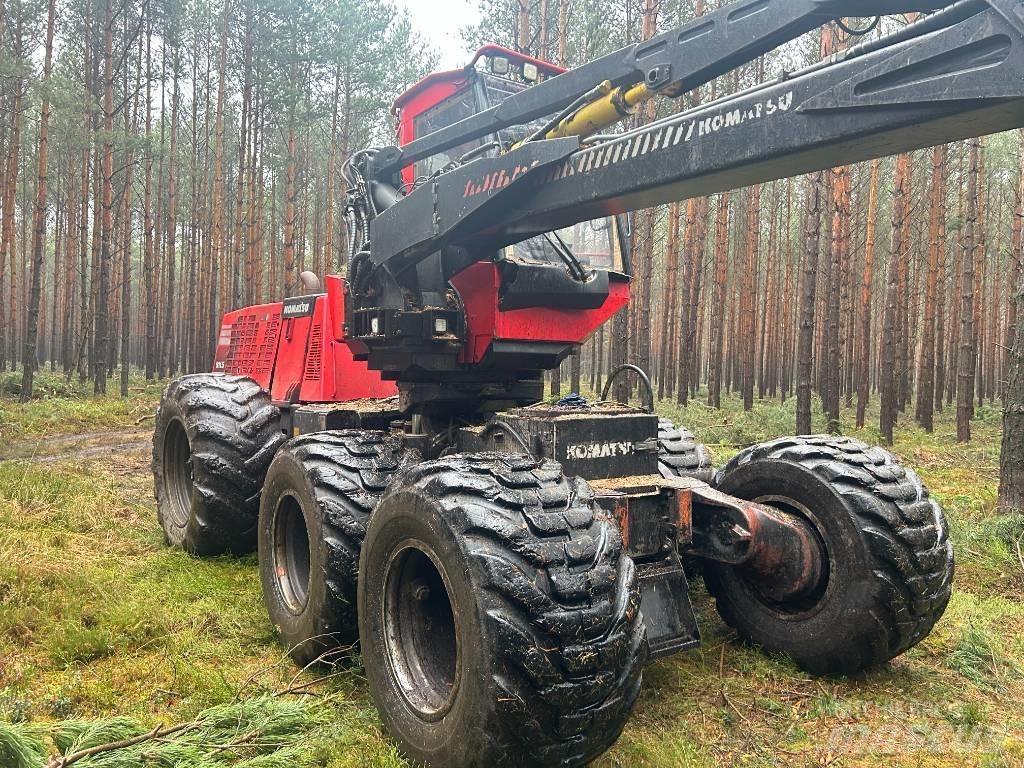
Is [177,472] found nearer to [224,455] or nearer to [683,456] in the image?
[224,455]

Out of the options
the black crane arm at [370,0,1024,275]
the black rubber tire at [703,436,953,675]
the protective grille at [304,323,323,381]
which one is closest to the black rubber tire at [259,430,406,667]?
the black crane arm at [370,0,1024,275]

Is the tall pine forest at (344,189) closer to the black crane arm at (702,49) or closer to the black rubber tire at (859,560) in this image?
the black rubber tire at (859,560)

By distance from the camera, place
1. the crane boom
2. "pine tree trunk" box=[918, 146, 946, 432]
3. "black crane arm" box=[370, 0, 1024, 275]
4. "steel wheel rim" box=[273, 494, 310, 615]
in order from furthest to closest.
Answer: "pine tree trunk" box=[918, 146, 946, 432], "steel wheel rim" box=[273, 494, 310, 615], the crane boom, "black crane arm" box=[370, 0, 1024, 275]

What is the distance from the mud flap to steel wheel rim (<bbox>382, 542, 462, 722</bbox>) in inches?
38.0

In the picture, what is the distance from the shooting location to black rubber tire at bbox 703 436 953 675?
12.6ft

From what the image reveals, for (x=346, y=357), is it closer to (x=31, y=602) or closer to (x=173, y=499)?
(x=173, y=499)

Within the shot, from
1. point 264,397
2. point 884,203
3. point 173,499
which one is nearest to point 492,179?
point 264,397

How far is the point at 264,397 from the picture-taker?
6.36 metres

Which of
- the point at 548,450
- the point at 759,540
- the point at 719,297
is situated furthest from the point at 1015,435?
the point at 719,297

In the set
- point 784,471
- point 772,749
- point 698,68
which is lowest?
point 772,749

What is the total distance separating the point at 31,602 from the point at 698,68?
5058 mm

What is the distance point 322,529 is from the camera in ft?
13.1

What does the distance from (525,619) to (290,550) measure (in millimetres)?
2534

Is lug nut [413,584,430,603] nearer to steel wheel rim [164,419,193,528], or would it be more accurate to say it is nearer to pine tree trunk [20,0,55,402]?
steel wheel rim [164,419,193,528]
